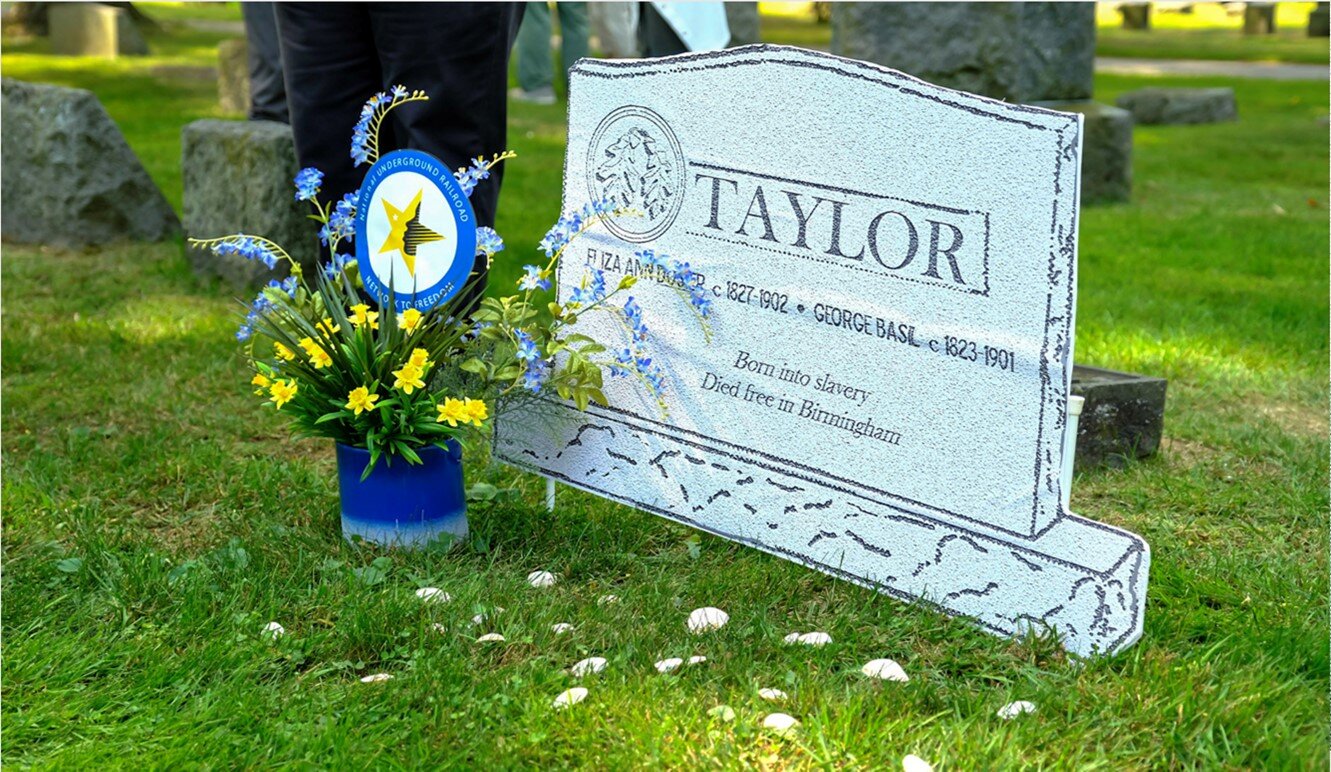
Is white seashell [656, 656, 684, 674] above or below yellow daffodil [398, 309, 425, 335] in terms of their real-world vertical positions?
Answer: below

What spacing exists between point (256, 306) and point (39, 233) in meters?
3.49

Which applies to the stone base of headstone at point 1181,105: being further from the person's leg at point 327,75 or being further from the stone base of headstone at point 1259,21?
the stone base of headstone at point 1259,21

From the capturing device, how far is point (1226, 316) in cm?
450

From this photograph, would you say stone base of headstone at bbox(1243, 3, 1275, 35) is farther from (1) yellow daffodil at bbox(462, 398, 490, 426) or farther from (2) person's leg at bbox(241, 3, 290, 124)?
(1) yellow daffodil at bbox(462, 398, 490, 426)

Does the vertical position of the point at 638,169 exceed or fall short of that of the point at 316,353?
it exceeds it

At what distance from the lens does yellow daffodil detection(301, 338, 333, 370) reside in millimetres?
2447

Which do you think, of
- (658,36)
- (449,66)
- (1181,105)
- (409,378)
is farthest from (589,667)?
(1181,105)

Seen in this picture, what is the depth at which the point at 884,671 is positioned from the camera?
2.07 meters

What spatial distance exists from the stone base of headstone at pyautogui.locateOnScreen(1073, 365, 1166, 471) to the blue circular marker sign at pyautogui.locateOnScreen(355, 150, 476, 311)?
4.83 feet

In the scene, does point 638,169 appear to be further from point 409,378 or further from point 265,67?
point 265,67

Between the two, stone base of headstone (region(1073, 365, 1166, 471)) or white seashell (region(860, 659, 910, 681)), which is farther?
stone base of headstone (region(1073, 365, 1166, 471))

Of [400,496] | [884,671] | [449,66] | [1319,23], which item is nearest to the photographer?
[884,671]

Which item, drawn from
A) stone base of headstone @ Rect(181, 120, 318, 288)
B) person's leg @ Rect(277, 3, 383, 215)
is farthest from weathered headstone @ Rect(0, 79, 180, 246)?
person's leg @ Rect(277, 3, 383, 215)

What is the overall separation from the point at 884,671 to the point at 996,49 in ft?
17.3
